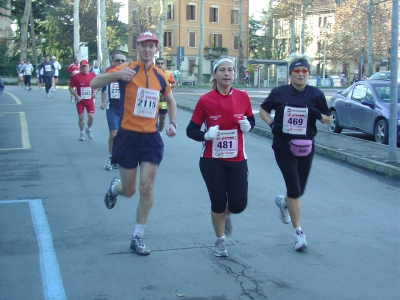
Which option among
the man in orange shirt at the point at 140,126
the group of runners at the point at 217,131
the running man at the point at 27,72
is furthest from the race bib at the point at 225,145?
the running man at the point at 27,72

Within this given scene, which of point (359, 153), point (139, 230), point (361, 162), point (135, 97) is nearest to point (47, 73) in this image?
point (359, 153)

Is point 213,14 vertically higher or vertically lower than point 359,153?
higher

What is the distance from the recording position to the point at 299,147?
5.70 metres

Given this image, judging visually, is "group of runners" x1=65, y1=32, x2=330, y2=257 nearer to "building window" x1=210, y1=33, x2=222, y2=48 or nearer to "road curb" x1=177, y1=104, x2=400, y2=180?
"road curb" x1=177, y1=104, x2=400, y2=180

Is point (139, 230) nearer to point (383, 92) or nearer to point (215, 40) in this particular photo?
point (383, 92)

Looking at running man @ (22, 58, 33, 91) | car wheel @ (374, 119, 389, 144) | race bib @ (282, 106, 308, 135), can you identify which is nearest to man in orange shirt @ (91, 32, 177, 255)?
race bib @ (282, 106, 308, 135)

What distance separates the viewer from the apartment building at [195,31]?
7375cm

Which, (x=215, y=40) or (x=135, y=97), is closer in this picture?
(x=135, y=97)

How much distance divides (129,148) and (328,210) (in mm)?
3118

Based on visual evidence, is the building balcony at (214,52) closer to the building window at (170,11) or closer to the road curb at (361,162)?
the building window at (170,11)

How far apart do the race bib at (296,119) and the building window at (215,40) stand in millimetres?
73019

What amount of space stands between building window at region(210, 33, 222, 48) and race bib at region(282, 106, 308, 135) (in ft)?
240

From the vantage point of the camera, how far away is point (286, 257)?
5.45m

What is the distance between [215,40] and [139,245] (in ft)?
243
